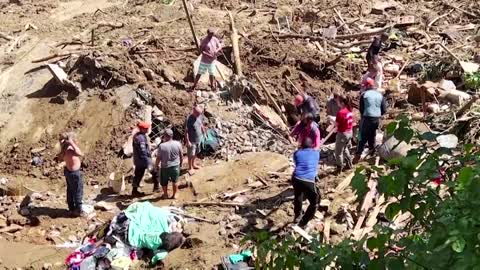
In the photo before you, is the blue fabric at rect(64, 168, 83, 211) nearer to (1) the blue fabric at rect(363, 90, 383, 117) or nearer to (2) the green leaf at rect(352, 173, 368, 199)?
(1) the blue fabric at rect(363, 90, 383, 117)

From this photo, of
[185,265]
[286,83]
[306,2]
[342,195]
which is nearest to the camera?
[185,265]

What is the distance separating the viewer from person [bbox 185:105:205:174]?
476 inches

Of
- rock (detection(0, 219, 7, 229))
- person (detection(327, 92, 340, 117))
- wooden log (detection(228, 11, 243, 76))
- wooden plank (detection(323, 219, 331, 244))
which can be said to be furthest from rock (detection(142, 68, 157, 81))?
wooden plank (detection(323, 219, 331, 244))

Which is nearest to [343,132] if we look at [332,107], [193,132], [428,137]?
[332,107]

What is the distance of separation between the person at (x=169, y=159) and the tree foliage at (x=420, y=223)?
6.63 m

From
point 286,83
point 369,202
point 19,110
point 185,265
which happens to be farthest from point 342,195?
point 19,110

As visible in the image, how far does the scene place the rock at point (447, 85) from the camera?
1385cm

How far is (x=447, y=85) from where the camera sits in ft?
45.8

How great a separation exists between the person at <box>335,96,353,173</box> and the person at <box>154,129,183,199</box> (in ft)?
Result: 8.52

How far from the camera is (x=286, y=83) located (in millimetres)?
14750

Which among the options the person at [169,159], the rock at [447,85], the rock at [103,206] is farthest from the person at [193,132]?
the rock at [447,85]

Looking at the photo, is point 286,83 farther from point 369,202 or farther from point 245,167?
point 369,202

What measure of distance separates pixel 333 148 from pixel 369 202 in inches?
93.5

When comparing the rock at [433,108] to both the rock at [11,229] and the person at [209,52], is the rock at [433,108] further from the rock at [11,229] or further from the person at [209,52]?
the rock at [11,229]
